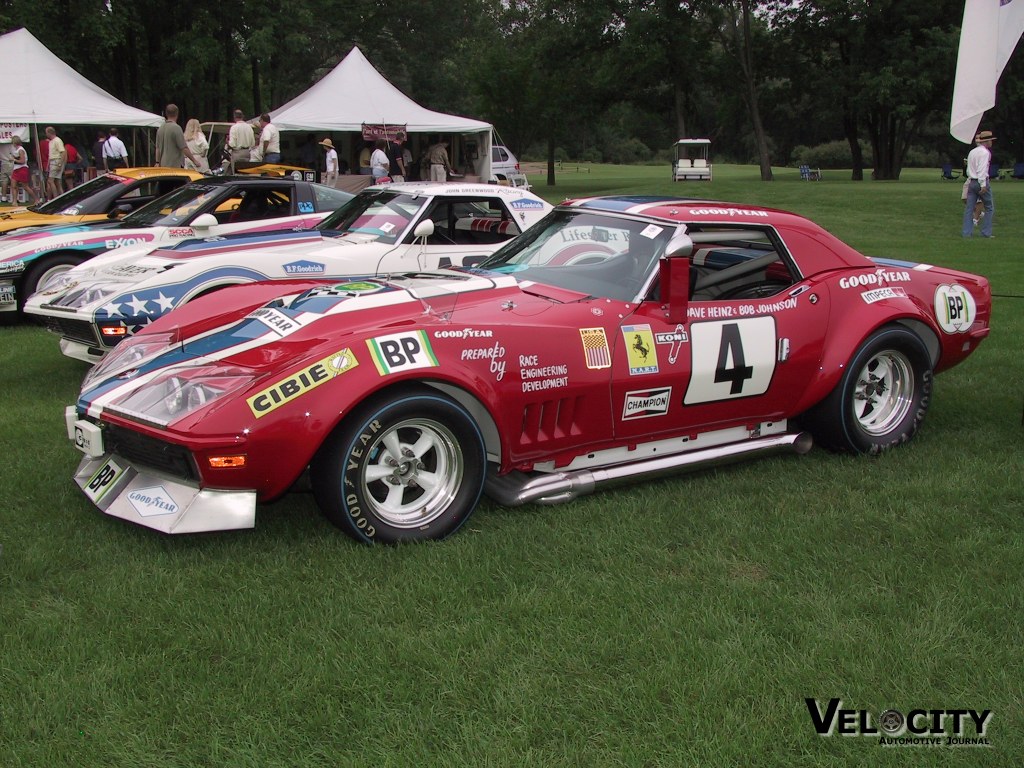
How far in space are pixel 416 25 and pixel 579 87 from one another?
9.85m

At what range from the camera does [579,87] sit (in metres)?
43.3

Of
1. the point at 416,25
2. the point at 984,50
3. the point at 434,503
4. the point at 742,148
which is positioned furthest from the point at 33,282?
the point at 742,148

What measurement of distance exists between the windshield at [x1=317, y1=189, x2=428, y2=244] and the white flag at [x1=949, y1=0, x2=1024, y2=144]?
412cm

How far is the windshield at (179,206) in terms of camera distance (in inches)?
348

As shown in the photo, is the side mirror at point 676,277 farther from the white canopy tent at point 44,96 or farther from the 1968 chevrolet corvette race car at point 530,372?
the white canopy tent at point 44,96

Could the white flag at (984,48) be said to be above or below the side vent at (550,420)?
above

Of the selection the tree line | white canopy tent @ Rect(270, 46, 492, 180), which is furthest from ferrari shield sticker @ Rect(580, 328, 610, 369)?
the tree line

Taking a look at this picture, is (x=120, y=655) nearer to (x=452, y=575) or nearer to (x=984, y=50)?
(x=452, y=575)

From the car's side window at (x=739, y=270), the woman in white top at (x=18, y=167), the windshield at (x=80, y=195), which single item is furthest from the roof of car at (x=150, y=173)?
the woman in white top at (x=18, y=167)

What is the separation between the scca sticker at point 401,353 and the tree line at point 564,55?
1184 inches

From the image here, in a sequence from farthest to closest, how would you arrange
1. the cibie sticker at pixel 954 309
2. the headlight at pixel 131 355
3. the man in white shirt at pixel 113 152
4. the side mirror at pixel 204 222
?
the man in white shirt at pixel 113 152 < the side mirror at pixel 204 222 < the cibie sticker at pixel 954 309 < the headlight at pixel 131 355

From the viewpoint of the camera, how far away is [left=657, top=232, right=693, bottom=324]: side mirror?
440 centimetres

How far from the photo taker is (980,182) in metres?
15.8

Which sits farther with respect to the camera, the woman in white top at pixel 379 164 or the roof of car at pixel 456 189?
the woman in white top at pixel 379 164
